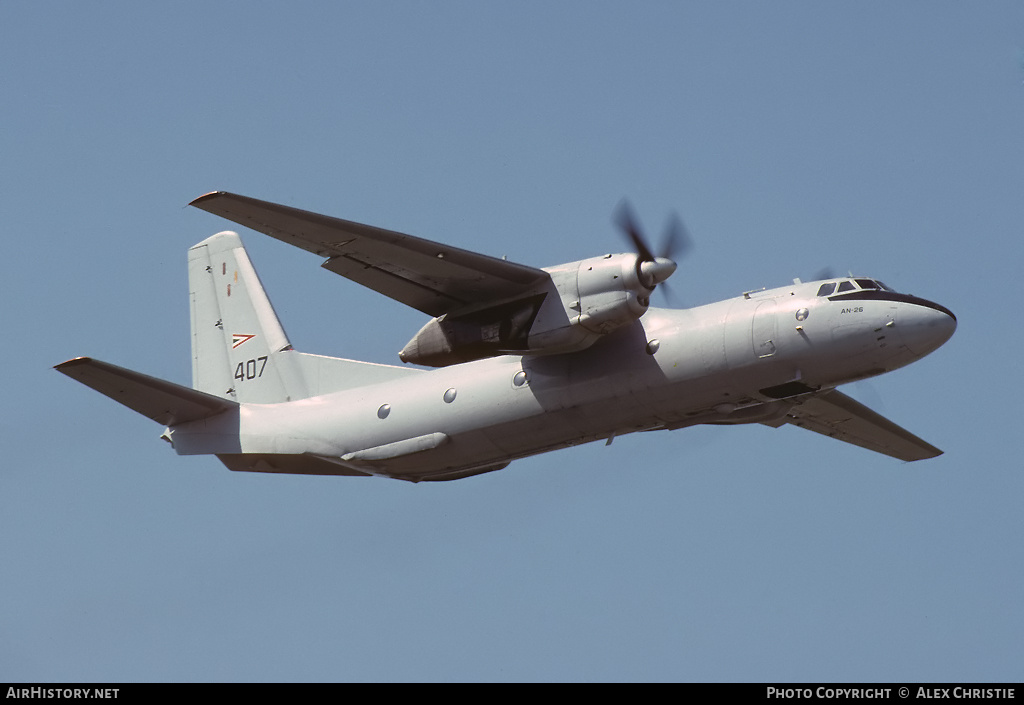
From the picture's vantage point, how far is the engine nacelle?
22453mm

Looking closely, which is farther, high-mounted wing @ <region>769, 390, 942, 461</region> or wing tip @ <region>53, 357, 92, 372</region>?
high-mounted wing @ <region>769, 390, 942, 461</region>

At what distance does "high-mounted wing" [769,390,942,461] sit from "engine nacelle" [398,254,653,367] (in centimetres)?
493

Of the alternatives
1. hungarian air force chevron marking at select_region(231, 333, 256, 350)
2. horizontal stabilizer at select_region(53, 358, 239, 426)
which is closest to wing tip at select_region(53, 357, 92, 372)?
horizontal stabilizer at select_region(53, 358, 239, 426)

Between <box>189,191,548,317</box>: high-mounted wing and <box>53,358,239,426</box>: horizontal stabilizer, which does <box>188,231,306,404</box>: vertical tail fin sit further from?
<box>189,191,548,317</box>: high-mounted wing

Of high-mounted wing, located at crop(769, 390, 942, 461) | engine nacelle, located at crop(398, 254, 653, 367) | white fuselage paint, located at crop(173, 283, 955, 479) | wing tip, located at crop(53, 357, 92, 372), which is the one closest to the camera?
white fuselage paint, located at crop(173, 283, 955, 479)

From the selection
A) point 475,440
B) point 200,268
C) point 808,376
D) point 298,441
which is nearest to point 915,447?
point 808,376

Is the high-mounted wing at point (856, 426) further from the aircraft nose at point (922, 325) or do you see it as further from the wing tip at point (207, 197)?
the wing tip at point (207, 197)

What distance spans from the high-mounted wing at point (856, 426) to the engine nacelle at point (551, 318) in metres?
4.93

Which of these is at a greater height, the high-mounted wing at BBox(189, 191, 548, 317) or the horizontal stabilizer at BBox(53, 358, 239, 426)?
the high-mounted wing at BBox(189, 191, 548, 317)

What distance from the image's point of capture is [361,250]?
74.5 feet

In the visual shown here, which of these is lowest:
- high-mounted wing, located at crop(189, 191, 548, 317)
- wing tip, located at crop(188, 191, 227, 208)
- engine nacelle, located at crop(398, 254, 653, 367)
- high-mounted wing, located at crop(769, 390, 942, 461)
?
high-mounted wing, located at crop(769, 390, 942, 461)

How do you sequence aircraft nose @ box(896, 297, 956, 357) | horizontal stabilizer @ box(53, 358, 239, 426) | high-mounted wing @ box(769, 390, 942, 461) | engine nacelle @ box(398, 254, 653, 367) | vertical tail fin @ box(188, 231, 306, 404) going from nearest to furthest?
1. aircraft nose @ box(896, 297, 956, 357)
2. engine nacelle @ box(398, 254, 653, 367)
3. horizontal stabilizer @ box(53, 358, 239, 426)
4. high-mounted wing @ box(769, 390, 942, 461)
5. vertical tail fin @ box(188, 231, 306, 404)
